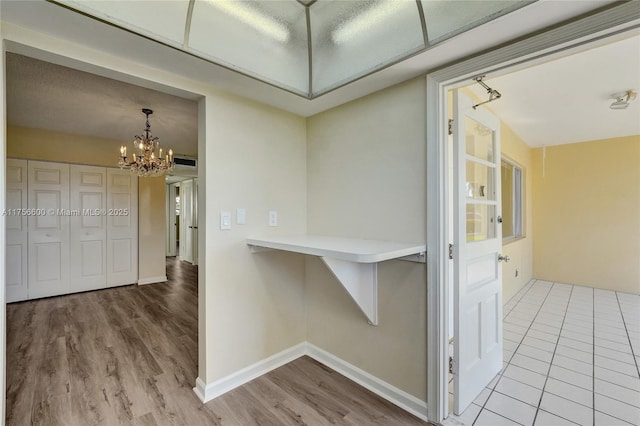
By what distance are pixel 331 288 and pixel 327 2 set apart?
6.40 ft

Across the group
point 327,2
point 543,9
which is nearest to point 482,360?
point 543,9

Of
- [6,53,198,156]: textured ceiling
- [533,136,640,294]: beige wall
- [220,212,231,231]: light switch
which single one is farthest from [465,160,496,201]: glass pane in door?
[533,136,640,294]: beige wall

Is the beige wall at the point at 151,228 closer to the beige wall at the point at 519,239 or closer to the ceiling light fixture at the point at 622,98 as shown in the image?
the beige wall at the point at 519,239

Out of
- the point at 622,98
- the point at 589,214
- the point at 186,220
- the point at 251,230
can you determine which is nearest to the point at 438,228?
the point at 251,230

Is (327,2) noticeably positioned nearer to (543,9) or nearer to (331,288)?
(543,9)

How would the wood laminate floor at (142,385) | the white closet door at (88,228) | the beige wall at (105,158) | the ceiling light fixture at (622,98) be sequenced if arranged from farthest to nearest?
the white closet door at (88,228) → the beige wall at (105,158) → the ceiling light fixture at (622,98) → the wood laminate floor at (142,385)

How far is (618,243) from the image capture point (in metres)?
4.31

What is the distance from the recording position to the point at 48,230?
3918 millimetres

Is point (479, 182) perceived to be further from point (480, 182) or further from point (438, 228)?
point (438, 228)

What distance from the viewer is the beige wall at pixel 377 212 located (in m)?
1.74

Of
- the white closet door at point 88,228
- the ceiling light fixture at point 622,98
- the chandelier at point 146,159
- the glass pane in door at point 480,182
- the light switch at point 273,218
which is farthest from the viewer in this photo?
the white closet door at point 88,228

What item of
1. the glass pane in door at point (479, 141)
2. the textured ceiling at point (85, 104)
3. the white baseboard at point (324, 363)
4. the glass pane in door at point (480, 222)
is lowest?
the white baseboard at point (324, 363)

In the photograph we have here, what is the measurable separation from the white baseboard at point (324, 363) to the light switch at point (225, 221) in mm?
1054

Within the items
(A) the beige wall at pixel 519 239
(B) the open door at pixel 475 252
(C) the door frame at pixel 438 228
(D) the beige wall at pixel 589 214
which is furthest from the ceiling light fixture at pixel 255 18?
(D) the beige wall at pixel 589 214
